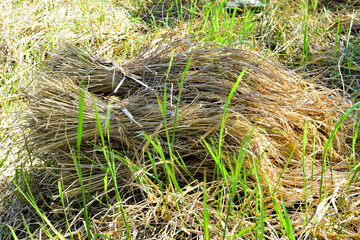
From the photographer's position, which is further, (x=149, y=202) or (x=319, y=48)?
(x=319, y=48)

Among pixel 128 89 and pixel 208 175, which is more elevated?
pixel 128 89

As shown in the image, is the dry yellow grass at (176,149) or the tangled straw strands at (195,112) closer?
the dry yellow grass at (176,149)

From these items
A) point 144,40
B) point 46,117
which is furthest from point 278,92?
point 144,40

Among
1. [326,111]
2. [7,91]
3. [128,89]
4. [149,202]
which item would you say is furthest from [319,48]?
[7,91]

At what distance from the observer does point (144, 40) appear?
226 cm

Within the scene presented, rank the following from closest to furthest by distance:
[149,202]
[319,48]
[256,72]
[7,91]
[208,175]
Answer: [149,202] → [208,175] → [256,72] → [7,91] → [319,48]

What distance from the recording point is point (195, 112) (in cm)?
136

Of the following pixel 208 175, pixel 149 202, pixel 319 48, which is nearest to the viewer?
pixel 149 202

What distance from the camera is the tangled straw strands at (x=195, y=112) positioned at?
1304mm

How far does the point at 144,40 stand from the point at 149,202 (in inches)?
53.4

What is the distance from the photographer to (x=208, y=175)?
1.31 meters

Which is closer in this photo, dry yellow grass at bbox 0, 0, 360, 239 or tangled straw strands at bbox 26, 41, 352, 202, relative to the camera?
dry yellow grass at bbox 0, 0, 360, 239

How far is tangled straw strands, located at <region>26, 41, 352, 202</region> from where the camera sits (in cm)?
130

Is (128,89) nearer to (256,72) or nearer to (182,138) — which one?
(182,138)
